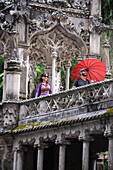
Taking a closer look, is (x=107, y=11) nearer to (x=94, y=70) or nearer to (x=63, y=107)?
(x=94, y=70)

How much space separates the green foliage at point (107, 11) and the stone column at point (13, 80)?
14955mm

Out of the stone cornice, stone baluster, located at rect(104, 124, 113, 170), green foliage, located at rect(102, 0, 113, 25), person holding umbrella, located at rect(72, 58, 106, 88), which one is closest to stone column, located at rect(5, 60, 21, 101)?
person holding umbrella, located at rect(72, 58, 106, 88)

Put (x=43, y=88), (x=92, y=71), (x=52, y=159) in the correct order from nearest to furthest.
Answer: (x=92, y=71)
(x=43, y=88)
(x=52, y=159)

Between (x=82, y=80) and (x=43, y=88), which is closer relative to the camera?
(x=82, y=80)

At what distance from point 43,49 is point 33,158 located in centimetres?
490

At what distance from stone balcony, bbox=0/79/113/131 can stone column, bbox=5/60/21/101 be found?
0.35 meters

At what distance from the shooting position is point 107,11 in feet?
132

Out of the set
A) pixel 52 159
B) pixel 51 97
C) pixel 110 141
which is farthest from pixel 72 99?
pixel 52 159

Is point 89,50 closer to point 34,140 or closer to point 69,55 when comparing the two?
point 69,55

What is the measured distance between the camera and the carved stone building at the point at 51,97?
71.7ft

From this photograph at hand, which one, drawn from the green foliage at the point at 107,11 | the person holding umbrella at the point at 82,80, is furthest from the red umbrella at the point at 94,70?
the green foliage at the point at 107,11

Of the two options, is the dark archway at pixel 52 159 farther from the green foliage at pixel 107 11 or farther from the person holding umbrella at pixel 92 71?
the green foliage at pixel 107 11

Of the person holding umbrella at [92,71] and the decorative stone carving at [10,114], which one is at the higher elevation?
the person holding umbrella at [92,71]

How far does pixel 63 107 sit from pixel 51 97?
83cm
